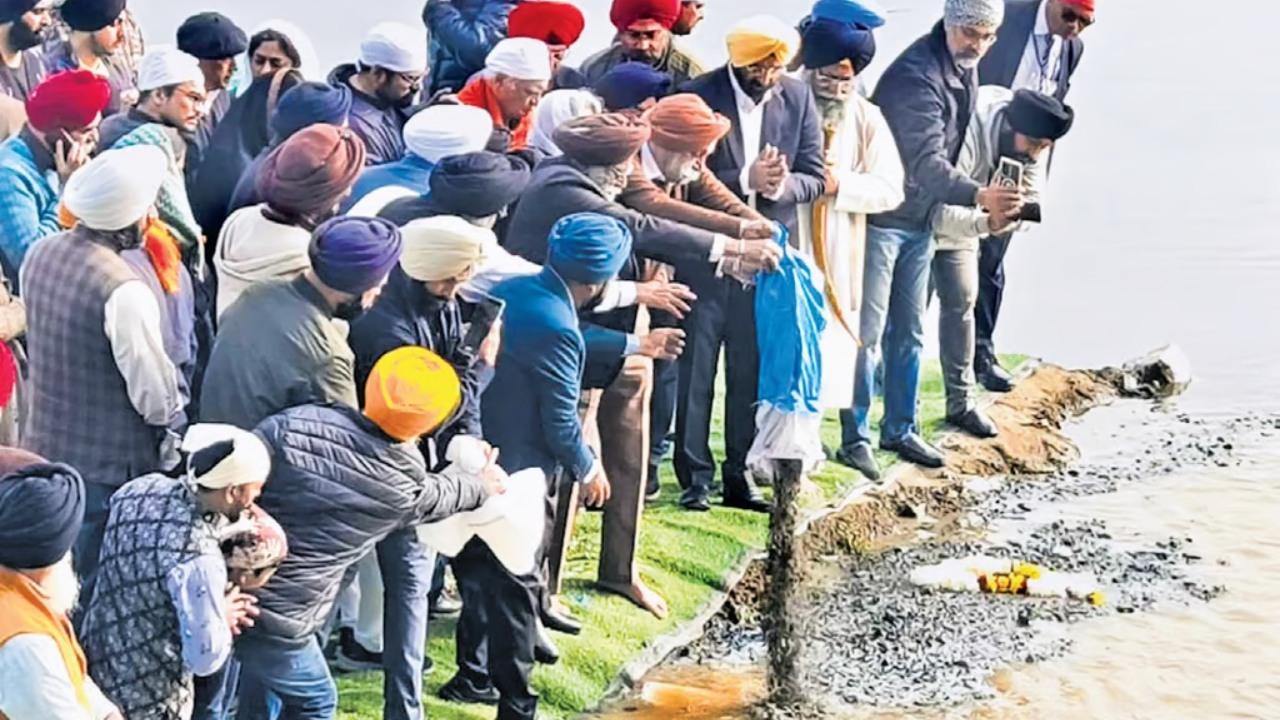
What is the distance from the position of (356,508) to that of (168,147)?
2.07m

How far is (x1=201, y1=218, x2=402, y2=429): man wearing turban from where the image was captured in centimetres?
588

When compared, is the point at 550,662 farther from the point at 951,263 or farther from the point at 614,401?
the point at 951,263

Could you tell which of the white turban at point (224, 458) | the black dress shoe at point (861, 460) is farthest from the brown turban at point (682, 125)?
the white turban at point (224, 458)

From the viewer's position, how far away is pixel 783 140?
9.02 metres

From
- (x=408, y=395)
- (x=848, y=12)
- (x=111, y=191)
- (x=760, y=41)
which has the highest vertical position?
(x=848, y=12)

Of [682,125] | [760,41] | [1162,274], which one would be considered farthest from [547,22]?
[1162,274]

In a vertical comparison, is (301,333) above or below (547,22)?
below

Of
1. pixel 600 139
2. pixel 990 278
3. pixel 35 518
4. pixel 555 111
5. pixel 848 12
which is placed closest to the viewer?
pixel 35 518

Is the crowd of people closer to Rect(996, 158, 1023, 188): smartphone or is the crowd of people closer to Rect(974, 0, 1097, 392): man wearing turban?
Rect(996, 158, 1023, 188): smartphone

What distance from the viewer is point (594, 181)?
7652 millimetres

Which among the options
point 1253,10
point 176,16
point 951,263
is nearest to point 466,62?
point 951,263

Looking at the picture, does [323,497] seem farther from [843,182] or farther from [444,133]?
[843,182]

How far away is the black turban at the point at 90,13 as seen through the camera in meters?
8.10

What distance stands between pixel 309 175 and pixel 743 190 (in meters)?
3.02
